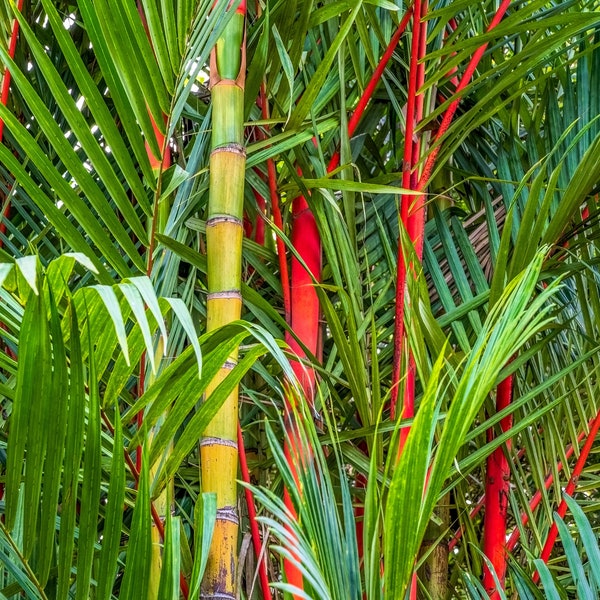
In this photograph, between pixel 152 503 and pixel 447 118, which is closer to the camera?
pixel 152 503

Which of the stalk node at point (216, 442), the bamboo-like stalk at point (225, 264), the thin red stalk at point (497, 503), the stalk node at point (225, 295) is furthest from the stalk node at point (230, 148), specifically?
the thin red stalk at point (497, 503)

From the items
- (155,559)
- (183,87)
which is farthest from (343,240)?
(155,559)

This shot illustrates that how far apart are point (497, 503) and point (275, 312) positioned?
310 mm

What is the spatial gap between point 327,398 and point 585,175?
0.34 metres

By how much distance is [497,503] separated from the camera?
2.63 ft

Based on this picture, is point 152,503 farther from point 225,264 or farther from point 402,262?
point 402,262

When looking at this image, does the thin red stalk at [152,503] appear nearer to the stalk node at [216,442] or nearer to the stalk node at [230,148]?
the stalk node at [216,442]

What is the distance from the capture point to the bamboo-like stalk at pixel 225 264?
0.56 metres

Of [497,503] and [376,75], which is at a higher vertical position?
[376,75]

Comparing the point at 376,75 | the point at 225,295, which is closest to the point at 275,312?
the point at 225,295

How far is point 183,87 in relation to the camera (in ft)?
2.04

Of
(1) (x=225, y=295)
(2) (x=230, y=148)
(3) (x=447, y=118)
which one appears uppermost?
(3) (x=447, y=118)

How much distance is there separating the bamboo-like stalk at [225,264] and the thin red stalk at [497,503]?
0.31 metres

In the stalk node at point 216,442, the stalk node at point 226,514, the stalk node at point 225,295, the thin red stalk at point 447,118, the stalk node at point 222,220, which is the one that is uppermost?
the thin red stalk at point 447,118
